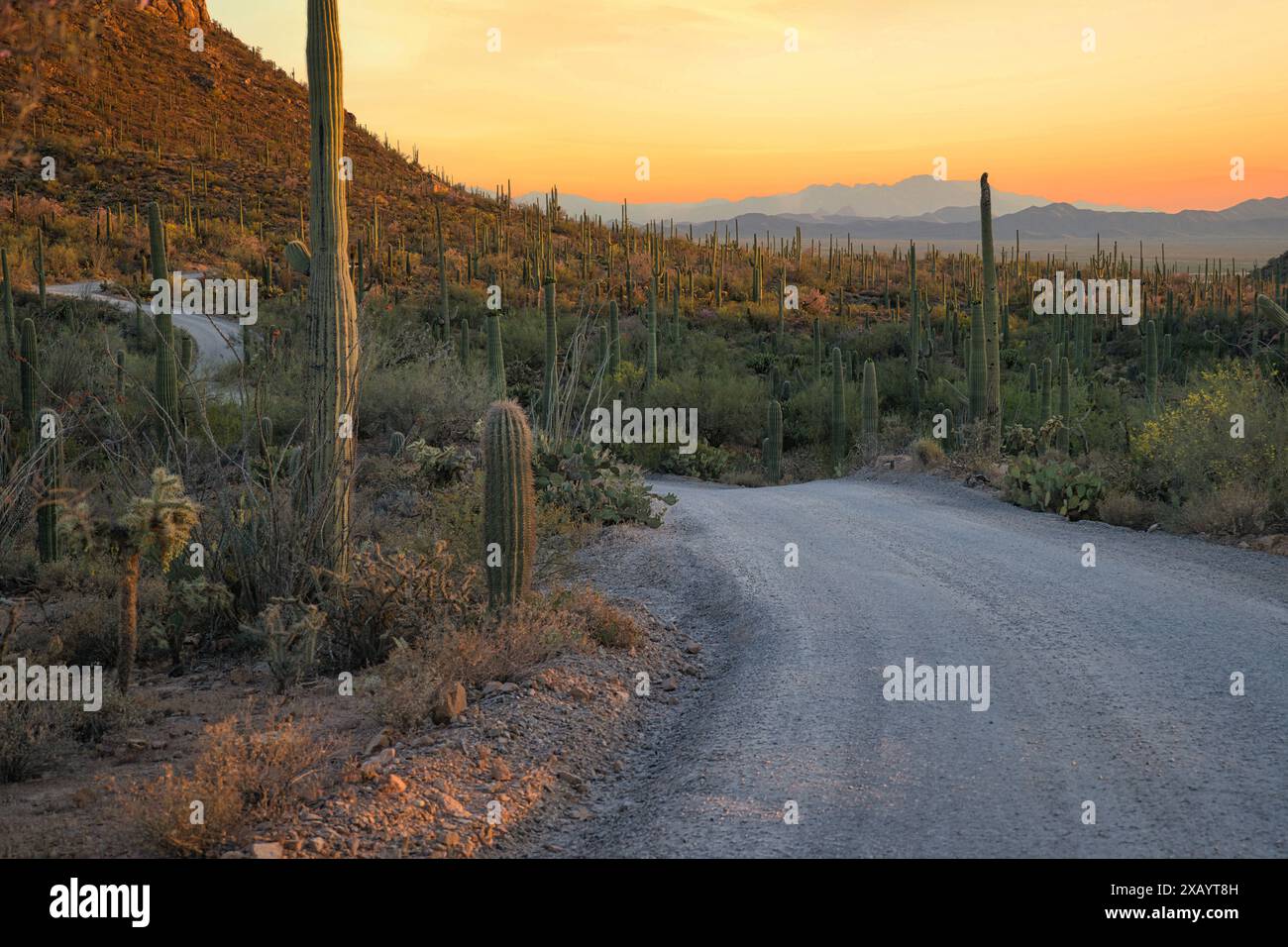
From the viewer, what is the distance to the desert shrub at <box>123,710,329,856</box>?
14.6 feet

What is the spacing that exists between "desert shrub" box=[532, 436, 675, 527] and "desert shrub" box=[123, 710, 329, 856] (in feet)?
20.4

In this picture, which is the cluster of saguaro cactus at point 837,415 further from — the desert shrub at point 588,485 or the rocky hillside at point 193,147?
the rocky hillside at point 193,147

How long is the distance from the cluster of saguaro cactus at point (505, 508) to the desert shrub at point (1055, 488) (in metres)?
7.86

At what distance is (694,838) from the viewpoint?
4.68 m

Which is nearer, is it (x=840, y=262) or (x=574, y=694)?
(x=574, y=694)

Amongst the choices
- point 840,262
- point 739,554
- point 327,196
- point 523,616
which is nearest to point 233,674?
point 523,616

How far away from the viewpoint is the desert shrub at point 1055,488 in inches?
494

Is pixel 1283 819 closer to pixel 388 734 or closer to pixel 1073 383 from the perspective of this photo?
pixel 388 734

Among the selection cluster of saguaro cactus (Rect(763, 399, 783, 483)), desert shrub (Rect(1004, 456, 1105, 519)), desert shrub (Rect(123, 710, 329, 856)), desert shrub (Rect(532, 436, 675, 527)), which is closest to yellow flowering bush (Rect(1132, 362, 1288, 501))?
desert shrub (Rect(1004, 456, 1105, 519))

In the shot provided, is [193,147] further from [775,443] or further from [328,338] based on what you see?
[328,338]

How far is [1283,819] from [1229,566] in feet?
18.3

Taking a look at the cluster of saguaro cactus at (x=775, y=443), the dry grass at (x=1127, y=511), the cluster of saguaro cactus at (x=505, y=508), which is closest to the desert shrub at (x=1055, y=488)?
the dry grass at (x=1127, y=511)

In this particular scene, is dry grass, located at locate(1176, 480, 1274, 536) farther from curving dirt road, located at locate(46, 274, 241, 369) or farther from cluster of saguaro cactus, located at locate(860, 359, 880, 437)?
curving dirt road, located at locate(46, 274, 241, 369)

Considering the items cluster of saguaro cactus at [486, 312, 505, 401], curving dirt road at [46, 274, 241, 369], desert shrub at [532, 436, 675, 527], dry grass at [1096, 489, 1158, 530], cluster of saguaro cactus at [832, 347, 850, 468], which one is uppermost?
curving dirt road at [46, 274, 241, 369]
